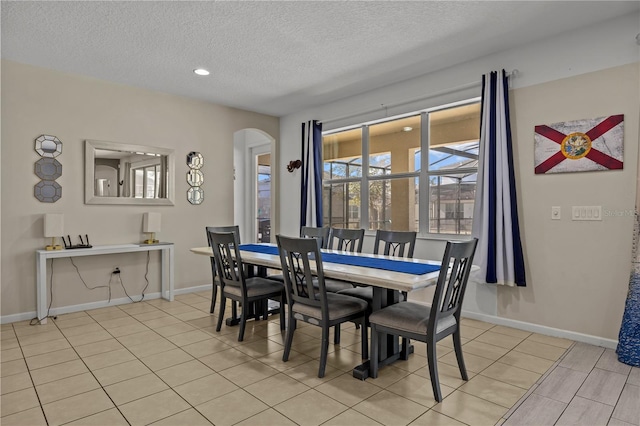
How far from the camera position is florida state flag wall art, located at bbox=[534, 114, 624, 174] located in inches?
118

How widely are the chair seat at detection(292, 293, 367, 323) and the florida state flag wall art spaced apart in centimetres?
207

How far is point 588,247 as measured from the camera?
3133mm

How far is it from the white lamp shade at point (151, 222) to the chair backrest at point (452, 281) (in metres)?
3.54

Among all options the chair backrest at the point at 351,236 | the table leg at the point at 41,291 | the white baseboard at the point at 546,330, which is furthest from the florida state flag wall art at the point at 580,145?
the table leg at the point at 41,291

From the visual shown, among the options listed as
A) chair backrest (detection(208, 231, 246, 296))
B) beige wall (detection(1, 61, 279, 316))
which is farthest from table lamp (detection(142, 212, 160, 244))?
chair backrest (detection(208, 231, 246, 296))

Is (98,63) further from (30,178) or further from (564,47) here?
(564,47)

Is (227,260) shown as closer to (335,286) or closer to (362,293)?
(335,286)

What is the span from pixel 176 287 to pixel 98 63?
2.73 meters

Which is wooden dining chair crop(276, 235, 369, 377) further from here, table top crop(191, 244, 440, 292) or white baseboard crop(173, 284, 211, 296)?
white baseboard crop(173, 284, 211, 296)

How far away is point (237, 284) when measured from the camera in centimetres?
331

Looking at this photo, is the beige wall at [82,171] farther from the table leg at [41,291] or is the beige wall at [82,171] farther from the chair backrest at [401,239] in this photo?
the chair backrest at [401,239]

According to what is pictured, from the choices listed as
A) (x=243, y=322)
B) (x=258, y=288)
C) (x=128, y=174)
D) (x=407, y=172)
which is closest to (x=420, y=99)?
(x=407, y=172)

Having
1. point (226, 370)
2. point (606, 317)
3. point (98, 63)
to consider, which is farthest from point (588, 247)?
point (98, 63)

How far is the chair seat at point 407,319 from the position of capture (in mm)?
2287
